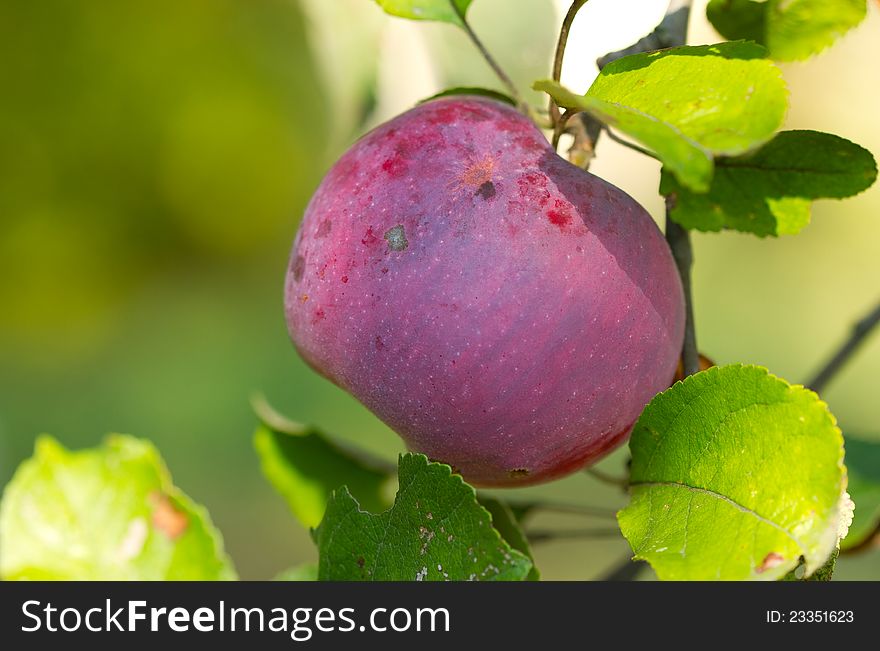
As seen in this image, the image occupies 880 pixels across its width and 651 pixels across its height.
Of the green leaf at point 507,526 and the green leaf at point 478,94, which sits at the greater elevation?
A: the green leaf at point 478,94

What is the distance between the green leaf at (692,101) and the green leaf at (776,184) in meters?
0.10

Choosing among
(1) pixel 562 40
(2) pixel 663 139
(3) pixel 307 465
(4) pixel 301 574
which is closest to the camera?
(2) pixel 663 139

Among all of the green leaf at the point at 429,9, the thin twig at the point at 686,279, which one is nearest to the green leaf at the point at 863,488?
the thin twig at the point at 686,279

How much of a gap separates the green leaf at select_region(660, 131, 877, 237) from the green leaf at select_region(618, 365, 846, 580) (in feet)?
0.42

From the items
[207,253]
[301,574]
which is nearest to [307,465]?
[301,574]

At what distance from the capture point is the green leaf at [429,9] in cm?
Answer: 53

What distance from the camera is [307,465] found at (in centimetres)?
75

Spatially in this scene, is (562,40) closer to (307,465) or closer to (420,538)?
(420,538)

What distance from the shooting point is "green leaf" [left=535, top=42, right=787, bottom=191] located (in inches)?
13.7

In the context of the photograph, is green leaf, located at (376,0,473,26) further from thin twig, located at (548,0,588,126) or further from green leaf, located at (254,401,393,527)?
green leaf, located at (254,401,393,527)

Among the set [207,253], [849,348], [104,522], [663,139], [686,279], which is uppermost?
[663,139]

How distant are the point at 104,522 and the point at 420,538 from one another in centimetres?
38

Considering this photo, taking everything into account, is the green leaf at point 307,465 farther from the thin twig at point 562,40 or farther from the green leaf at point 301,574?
the thin twig at point 562,40
